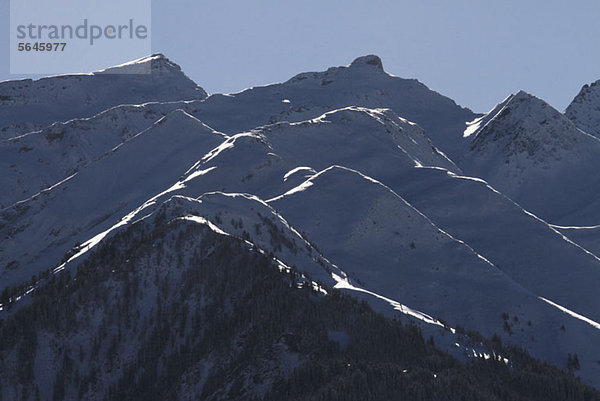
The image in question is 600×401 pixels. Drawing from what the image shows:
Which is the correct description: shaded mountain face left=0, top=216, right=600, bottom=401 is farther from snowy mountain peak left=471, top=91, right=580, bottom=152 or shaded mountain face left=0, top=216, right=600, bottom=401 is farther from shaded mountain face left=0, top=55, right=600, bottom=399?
snowy mountain peak left=471, top=91, right=580, bottom=152

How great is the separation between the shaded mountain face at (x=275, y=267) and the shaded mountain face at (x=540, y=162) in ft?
9.54

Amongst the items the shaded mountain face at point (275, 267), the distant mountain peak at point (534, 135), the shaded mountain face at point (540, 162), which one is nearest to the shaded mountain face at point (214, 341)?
the shaded mountain face at point (275, 267)

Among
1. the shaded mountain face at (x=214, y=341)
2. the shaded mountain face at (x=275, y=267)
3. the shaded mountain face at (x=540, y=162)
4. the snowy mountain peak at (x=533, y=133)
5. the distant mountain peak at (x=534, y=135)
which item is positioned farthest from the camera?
the snowy mountain peak at (x=533, y=133)

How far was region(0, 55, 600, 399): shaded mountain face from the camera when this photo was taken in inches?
2751

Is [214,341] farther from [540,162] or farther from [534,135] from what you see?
[534,135]

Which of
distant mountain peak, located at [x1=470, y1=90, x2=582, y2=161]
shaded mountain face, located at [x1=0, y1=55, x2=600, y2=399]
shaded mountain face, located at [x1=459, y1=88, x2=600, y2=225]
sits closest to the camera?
shaded mountain face, located at [x1=0, y1=55, x2=600, y2=399]

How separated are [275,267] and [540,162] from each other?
391ft

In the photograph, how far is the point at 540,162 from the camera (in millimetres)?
186125

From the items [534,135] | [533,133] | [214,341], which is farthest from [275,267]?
[533,133]

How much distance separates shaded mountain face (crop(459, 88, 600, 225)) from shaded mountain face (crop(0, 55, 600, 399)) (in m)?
2.91

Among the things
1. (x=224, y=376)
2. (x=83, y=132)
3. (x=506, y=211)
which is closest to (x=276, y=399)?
(x=224, y=376)

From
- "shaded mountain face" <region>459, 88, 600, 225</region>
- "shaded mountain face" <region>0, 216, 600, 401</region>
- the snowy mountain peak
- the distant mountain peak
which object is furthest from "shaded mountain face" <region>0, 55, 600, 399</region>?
the snowy mountain peak

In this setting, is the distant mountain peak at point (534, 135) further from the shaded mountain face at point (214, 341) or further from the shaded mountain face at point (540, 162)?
the shaded mountain face at point (214, 341)

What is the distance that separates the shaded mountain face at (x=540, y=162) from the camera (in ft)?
568
